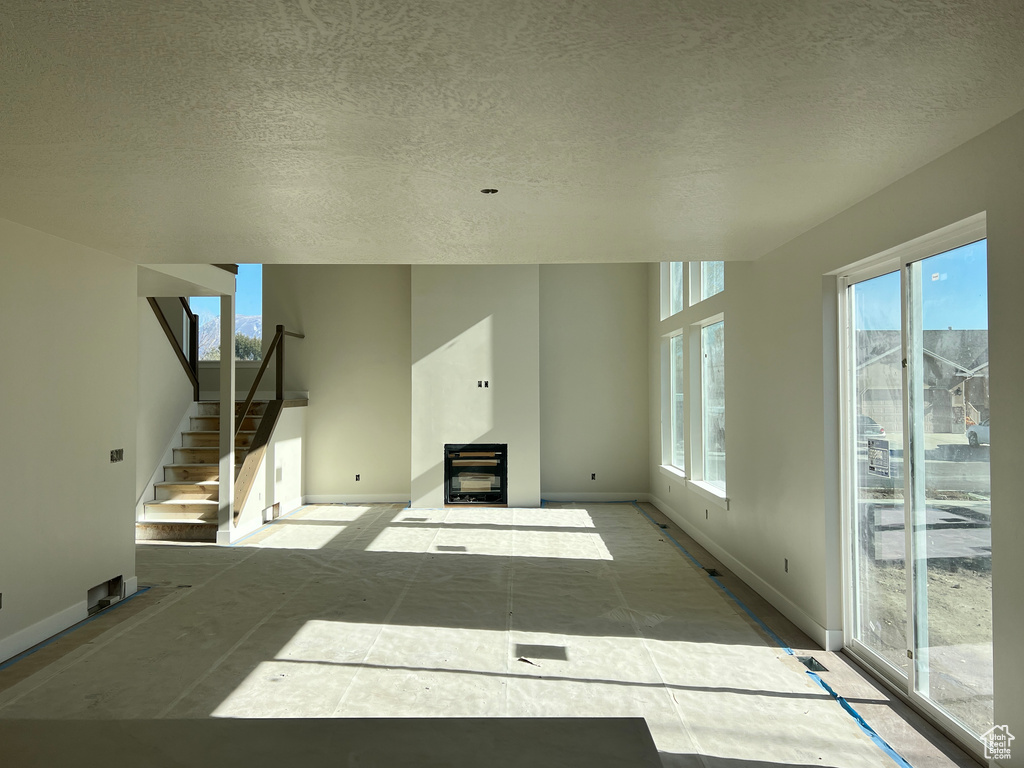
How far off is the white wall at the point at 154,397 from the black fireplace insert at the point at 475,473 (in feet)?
11.0

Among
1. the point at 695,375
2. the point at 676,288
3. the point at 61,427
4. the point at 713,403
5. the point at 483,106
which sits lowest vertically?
the point at 61,427

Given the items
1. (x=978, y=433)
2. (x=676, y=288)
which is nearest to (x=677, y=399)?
(x=676, y=288)

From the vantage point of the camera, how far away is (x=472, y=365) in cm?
877

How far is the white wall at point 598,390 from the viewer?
→ 9.48m

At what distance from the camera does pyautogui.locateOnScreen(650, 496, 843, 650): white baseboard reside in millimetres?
3963

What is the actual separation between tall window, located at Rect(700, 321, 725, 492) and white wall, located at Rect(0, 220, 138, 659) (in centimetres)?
513

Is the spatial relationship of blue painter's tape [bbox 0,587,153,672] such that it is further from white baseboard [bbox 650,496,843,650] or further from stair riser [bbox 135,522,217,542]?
white baseboard [bbox 650,496,843,650]

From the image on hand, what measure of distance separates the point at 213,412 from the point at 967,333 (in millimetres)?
7879

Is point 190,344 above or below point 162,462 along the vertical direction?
above

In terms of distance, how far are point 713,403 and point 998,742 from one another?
429cm

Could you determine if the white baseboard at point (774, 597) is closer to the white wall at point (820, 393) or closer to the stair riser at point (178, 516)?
the white wall at point (820, 393)

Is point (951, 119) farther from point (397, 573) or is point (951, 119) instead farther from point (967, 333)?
point (397, 573)

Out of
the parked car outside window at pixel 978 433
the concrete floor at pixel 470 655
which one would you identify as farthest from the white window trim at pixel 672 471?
the parked car outside window at pixel 978 433

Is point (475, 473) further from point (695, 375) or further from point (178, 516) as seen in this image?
point (178, 516)
